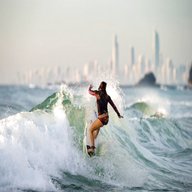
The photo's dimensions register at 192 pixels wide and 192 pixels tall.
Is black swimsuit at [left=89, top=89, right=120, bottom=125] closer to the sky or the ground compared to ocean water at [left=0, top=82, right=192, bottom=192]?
closer to the sky

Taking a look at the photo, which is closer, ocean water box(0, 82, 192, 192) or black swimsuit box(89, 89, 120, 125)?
ocean water box(0, 82, 192, 192)

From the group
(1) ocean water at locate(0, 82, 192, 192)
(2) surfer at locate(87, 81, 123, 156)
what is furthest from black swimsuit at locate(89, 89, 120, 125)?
(1) ocean water at locate(0, 82, 192, 192)

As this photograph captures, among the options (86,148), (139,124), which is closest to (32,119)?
(86,148)

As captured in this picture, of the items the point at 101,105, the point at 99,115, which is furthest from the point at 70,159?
the point at 101,105

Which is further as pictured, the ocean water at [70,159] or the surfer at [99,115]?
the surfer at [99,115]

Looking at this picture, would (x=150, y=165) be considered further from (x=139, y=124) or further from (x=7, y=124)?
(x=139, y=124)

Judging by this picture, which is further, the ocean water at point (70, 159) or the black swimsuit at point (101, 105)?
the black swimsuit at point (101, 105)

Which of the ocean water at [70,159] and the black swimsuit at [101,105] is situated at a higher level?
the black swimsuit at [101,105]

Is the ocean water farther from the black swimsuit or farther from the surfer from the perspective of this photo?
the black swimsuit

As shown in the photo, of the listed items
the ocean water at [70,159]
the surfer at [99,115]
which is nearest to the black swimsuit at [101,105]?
the surfer at [99,115]

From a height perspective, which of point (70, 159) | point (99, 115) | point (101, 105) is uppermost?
point (101, 105)

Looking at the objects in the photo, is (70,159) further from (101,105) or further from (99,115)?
(101,105)

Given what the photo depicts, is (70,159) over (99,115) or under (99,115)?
under

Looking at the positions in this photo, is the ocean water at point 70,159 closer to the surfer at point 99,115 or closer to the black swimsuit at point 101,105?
the surfer at point 99,115
